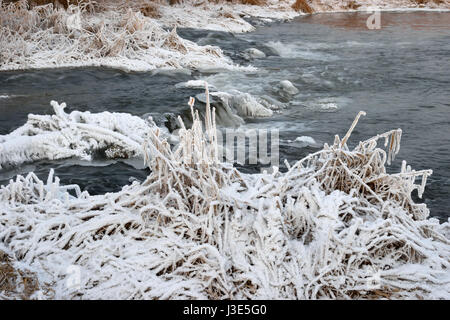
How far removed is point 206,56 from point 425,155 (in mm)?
7289

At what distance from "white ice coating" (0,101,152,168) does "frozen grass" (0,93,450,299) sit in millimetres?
2185

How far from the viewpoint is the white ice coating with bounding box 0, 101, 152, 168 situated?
587 centimetres

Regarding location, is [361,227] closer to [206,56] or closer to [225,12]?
[206,56]

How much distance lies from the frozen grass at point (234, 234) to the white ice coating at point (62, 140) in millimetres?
2185

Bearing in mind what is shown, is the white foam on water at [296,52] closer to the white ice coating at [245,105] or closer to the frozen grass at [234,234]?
the white ice coating at [245,105]

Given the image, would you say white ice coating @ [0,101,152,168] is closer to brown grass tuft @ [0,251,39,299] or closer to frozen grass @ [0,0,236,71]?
brown grass tuft @ [0,251,39,299]

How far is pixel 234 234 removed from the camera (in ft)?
10.3

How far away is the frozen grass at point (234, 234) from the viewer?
9.35ft

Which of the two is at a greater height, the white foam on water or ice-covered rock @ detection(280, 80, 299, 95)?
the white foam on water

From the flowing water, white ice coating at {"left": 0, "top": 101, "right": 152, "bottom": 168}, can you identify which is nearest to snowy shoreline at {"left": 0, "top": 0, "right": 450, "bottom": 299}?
the flowing water

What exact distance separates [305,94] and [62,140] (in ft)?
19.5

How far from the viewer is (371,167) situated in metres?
3.62
